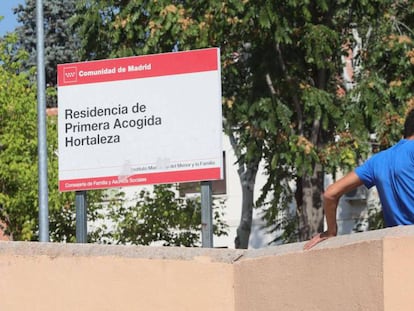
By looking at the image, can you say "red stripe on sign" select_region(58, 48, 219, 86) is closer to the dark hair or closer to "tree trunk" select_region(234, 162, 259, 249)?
the dark hair

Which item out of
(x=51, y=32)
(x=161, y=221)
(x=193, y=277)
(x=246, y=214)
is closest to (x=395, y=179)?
(x=193, y=277)

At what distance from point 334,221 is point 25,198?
61.4 feet

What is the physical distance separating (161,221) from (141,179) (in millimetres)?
16287

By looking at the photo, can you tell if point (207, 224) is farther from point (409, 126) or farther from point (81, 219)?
point (409, 126)

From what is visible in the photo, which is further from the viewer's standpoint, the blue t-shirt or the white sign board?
the white sign board

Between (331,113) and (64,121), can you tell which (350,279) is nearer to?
(64,121)

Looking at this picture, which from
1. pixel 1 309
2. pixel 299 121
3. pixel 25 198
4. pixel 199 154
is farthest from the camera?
pixel 25 198

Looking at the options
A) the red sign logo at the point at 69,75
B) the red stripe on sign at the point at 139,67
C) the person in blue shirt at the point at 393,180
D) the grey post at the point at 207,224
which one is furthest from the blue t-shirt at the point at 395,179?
the red sign logo at the point at 69,75

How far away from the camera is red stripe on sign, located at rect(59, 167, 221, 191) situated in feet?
37.7

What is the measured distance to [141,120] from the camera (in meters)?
11.7

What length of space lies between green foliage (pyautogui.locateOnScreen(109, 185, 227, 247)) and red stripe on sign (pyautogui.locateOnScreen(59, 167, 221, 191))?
50.4ft

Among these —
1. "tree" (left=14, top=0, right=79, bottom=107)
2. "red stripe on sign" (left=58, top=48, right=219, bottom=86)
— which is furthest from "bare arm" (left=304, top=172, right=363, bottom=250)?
"tree" (left=14, top=0, right=79, bottom=107)

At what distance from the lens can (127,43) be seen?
819 inches

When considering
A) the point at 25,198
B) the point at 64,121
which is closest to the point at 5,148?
the point at 25,198
